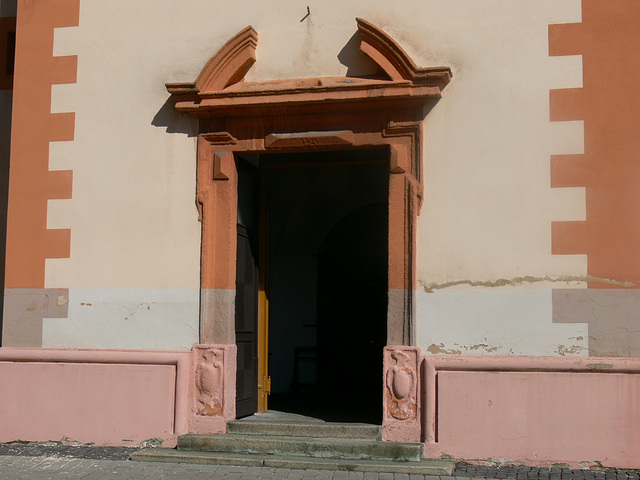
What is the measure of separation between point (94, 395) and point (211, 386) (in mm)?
1061

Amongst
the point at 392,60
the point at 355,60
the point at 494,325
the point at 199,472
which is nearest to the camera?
the point at 199,472

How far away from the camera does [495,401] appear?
6.45 m

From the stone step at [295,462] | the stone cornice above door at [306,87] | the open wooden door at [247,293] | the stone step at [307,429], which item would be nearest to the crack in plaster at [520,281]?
the stone step at [307,429]

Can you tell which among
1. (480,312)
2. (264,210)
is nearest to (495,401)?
(480,312)

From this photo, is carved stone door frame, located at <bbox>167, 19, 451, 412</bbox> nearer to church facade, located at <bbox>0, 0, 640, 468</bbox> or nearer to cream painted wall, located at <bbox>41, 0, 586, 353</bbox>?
church facade, located at <bbox>0, 0, 640, 468</bbox>

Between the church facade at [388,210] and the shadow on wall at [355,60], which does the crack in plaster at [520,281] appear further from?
the shadow on wall at [355,60]

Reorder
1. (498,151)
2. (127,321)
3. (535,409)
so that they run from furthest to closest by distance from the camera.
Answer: (127,321)
(498,151)
(535,409)

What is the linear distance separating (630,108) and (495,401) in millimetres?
2543

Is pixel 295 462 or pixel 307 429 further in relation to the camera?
pixel 307 429

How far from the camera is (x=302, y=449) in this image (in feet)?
21.9

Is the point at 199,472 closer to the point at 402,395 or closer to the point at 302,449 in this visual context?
the point at 302,449

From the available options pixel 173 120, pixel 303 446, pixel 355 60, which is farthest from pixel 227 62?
pixel 303 446

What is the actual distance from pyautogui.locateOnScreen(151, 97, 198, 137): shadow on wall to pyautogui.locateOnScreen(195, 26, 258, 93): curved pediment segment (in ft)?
1.10

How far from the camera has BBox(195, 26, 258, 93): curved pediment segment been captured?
7.23 meters
